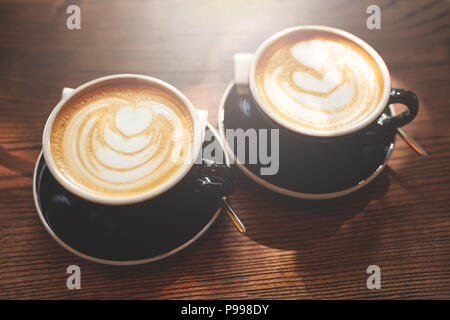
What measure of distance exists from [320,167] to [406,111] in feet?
0.62

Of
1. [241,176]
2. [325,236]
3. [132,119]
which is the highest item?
[132,119]

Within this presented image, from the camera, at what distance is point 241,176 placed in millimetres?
696

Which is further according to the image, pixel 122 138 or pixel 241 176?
pixel 241 176

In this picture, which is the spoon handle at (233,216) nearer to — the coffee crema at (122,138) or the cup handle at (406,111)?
the coffee crema at (122,138)

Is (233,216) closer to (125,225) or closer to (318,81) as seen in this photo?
(125,225)

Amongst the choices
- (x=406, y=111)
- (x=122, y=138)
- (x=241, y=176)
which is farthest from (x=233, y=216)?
(x=406, y=111)

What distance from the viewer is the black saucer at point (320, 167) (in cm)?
64

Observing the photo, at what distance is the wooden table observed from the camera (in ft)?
2.05

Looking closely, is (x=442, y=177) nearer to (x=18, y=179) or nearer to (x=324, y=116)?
(x=324, y=116)

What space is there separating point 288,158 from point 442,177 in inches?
13.0

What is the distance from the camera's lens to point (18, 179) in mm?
680

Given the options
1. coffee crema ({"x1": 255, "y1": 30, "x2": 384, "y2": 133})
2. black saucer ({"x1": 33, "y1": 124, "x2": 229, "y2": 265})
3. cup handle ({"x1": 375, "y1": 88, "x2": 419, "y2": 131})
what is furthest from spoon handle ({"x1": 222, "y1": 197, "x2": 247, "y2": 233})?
cup handle ({"x1": 375, "y1": 88, "x2": 419, "y2": 131})

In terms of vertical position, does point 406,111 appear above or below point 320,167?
above

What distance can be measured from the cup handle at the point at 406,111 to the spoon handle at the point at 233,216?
1.03 ft
